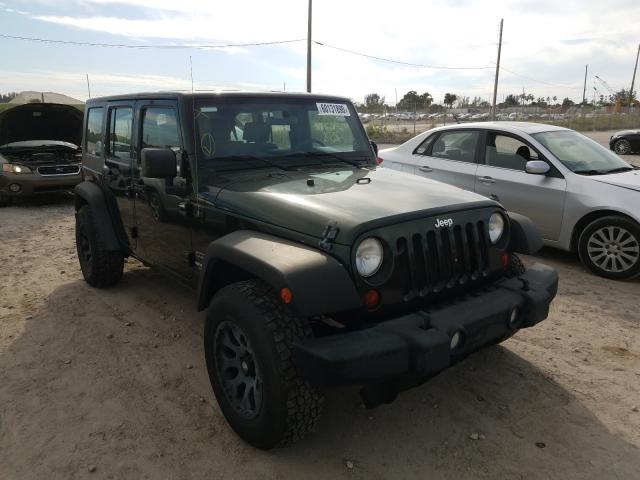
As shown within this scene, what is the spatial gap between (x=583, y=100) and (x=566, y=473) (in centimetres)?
7465

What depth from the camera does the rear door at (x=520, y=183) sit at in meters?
5.64

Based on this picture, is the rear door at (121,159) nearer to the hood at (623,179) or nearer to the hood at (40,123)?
the hood at (623,179)

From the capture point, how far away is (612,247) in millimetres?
5301

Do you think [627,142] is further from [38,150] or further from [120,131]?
[120,131]

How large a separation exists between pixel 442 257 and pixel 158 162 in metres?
1.84

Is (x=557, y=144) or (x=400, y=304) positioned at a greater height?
(x=557, y=144)

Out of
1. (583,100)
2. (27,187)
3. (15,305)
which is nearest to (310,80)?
(27,187)

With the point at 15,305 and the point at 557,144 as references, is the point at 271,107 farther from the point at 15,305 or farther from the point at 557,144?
the point at 557,144

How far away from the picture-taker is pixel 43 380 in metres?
3.45

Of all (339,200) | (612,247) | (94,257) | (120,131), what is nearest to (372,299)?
(339,200)

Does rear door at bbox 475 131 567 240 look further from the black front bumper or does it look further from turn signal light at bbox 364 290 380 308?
turn signal light at bbox 364 290 380 308

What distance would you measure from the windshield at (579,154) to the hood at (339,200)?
304 centimetres

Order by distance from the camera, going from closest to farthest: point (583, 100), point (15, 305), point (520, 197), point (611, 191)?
point (15, 305), point (611, 191), point (520, 197), point (583, 100)

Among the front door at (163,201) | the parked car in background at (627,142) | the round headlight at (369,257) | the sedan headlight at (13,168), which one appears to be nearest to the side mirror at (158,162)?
the front door at (163,201)
